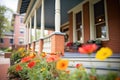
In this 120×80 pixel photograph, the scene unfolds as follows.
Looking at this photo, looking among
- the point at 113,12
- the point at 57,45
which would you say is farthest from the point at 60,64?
the point at 113,12

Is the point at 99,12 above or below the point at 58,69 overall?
above

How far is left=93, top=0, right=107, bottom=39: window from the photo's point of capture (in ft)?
20.4

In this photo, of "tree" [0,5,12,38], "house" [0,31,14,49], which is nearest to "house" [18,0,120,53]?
"tree" [0,5,12,38]

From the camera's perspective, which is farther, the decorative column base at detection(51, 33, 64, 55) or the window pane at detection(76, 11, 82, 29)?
the window pane at detection(76, 11, 82, 29)

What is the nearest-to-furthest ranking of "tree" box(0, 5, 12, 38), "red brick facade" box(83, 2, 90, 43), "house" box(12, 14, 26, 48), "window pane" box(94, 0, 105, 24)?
"window pane" box(94, 0, 105, 24) → "red brick facade" box(83, 2, 90, 43) → "tree" box(0, 5, 12, 38) → "house" box(12, 14, 26, 48)

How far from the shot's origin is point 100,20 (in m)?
6.41

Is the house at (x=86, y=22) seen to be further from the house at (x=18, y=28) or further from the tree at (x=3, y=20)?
the house at (x=18, y=28)

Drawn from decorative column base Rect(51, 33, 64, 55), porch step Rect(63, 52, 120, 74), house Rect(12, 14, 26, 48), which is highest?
house Rect(12, 14, 26, 48)

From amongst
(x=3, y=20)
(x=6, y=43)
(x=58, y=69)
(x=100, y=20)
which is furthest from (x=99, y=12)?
(x=6, y=43)

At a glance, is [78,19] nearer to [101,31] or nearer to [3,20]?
[101,31]

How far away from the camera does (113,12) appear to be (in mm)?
5621

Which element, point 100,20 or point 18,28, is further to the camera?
point 18,28

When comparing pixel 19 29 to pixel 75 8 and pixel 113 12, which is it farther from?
pixel 113 12

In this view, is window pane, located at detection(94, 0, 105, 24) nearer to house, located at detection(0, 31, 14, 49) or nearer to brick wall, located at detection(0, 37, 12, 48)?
house, located at detection(0, 31, 14, 49)
